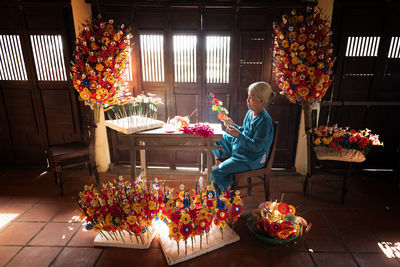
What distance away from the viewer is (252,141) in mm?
3314

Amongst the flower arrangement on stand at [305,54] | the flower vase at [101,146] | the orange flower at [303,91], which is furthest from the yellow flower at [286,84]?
the flower vase at [101,146]

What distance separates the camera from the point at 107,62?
3.61 meters

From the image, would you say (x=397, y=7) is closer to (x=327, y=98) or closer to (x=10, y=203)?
(x=327, y=98)

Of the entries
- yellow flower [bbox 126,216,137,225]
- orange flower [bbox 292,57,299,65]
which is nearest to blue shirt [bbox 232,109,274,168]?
orange flower [bbox 292,57,299,65]

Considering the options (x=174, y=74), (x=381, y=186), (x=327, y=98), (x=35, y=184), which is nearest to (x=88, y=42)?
(x=174, y=74)

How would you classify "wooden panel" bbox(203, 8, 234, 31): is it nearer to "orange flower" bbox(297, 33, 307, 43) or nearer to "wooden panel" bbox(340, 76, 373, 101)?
"orange flower" bbox(297, 33, 307, 43)

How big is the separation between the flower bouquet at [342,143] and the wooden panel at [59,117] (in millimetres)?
4086

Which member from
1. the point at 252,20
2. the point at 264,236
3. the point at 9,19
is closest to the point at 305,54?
the point at 252,20

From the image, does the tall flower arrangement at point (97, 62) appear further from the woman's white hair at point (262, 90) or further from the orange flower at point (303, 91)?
the orange flower at point (303, 91)

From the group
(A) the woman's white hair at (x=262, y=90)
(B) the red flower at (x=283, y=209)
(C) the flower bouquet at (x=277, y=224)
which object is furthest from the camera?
(A) the woman's white hair at (x=262, y=90)

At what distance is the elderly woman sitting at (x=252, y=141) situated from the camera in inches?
130

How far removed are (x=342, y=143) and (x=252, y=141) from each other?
1.52 metres

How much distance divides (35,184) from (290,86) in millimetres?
4344

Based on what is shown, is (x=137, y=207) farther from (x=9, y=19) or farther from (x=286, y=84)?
(x=9, y=19)
